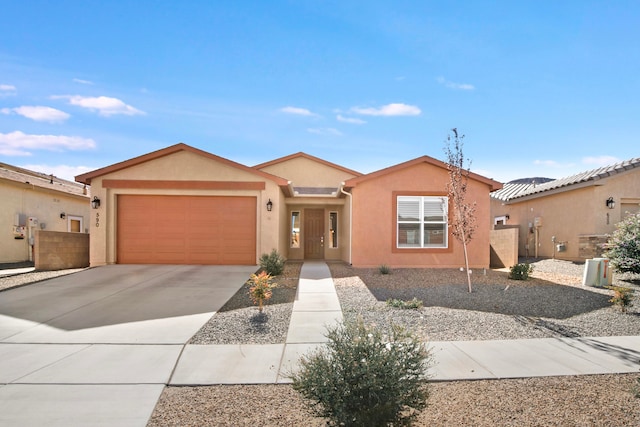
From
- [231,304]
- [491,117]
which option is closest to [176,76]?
[231,304]

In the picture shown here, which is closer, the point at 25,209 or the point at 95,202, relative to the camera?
the point at 95,202

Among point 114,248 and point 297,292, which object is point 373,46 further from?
point 114,248

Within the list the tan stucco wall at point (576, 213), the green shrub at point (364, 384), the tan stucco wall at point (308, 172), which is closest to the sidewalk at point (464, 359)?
the green shrub at point (364, 384)

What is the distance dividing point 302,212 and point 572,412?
14518 mm

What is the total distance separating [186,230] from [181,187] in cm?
153

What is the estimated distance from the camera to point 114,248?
43.9 feet

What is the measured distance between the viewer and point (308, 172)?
66.0ft

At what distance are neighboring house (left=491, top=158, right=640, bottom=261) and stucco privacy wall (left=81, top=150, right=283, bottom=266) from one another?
11.7 meters

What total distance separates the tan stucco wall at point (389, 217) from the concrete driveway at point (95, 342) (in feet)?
15.8

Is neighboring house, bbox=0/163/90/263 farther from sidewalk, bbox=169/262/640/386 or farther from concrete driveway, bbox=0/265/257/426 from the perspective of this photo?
sidewalk, bbox=169/262/640/386

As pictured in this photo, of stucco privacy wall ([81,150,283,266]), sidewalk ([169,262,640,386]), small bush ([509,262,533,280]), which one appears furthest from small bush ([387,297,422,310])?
stucco privacy wall ([81,150,283,266])

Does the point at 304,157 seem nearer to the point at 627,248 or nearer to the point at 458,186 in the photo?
the point at 458,186

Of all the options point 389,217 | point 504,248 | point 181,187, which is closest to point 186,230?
point 181,187

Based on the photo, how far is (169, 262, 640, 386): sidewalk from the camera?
4309mm
